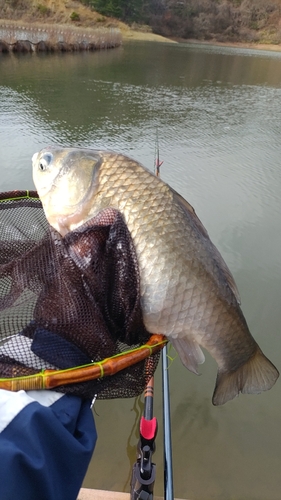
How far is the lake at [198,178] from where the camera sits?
228cm

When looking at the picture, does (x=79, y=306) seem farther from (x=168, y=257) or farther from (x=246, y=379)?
(x=246, y=379)

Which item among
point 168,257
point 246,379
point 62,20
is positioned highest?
point 62,20

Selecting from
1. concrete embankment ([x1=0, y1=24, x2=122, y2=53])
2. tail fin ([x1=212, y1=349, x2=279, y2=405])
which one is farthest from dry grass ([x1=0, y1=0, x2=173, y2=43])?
tail fin ([x1=212, y1=349, x2=279, y2=405])

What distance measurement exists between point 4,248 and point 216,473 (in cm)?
186

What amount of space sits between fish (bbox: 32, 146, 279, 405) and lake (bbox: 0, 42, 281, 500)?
107cm

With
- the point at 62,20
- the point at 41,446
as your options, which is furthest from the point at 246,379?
the point at 62,20

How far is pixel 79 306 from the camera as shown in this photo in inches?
48.8

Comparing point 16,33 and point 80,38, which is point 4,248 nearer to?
point 16,33

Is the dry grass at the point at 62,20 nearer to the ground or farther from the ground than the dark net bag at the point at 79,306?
farther from the ground

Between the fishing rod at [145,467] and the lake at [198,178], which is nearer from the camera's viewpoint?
the fishing rod at [145,467]

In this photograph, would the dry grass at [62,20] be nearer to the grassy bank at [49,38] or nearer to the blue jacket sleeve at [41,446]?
the grassy bank at [49,38]

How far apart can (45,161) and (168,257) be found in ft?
2.29

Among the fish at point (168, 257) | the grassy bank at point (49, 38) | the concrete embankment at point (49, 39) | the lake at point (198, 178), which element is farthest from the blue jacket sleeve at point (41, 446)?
the grassy bank at point (49, 38)

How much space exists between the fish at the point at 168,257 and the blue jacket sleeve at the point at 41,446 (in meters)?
0.44
